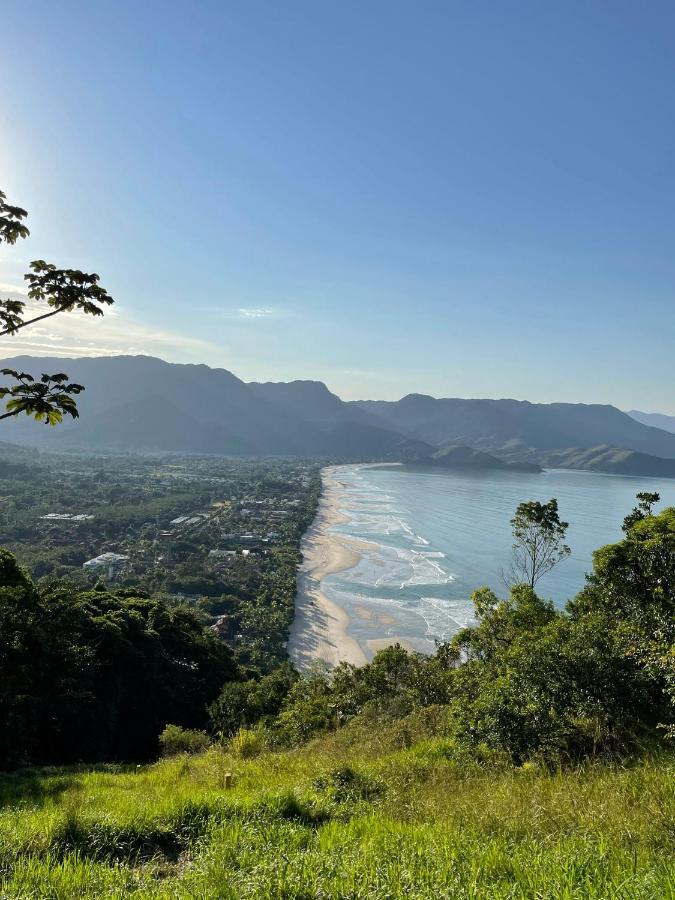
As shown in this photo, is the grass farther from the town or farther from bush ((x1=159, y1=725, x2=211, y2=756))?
the town

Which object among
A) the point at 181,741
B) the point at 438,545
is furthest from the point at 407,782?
the point at 438,545

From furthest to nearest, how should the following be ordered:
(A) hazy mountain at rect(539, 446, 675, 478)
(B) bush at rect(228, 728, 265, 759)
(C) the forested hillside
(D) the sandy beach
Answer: (A) hazy mountain at rect(539, 446, 675, 478) → (D) the sandy beach → (B) bush at rect(228, 728, 265, 759) → (C) the forested hillside

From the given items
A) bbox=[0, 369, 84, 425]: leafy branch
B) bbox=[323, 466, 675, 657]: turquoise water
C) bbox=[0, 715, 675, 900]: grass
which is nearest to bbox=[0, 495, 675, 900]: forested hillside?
bbox=[0, 715, 675, 900]: grass

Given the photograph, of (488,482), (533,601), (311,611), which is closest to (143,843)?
(533,601)

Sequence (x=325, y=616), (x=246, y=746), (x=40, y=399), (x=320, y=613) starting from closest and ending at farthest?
(x=40, y=399) → (x=246, y=746) → (x=325, y=616) → (x=320, y=613)

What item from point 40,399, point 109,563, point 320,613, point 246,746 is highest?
point 40,399

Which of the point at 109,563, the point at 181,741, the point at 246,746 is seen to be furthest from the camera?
the point at 109,563

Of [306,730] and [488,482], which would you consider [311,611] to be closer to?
[306,730]

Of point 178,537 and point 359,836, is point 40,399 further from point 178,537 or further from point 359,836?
point 178,537
